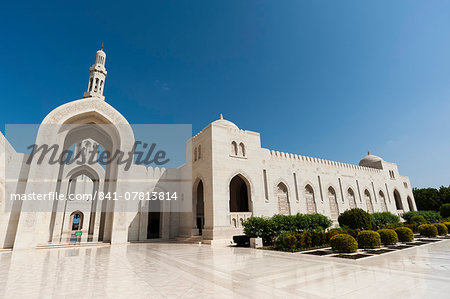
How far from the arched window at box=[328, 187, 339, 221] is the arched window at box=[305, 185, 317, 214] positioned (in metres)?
2.43

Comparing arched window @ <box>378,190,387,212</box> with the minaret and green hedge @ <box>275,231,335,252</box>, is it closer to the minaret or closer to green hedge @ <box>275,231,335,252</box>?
green hedge @ <box>275,231,335,252</box>

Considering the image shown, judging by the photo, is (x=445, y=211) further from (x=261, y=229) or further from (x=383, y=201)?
(x=261, y=229)

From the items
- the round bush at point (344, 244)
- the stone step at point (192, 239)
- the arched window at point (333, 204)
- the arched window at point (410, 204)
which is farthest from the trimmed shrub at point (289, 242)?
the arched window at point (410, 204)

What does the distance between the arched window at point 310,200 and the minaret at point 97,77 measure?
20843mm

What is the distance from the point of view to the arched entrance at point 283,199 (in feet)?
61.8

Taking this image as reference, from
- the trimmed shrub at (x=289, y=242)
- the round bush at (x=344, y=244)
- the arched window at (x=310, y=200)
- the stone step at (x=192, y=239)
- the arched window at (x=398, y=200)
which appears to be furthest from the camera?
the arched window at (x=398, y=200)

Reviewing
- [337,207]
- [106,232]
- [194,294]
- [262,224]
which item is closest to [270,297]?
[194,294]

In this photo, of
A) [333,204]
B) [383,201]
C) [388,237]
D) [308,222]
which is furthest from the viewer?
[383,201]

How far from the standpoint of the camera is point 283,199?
19.3m

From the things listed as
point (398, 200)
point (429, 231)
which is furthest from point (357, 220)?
point (398, 200)

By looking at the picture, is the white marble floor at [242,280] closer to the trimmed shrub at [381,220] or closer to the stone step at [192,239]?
the stone step at [192,239]

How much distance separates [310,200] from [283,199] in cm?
350

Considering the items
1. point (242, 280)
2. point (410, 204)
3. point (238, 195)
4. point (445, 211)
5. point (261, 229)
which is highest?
point (238, 195)

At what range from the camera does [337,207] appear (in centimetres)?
2259
